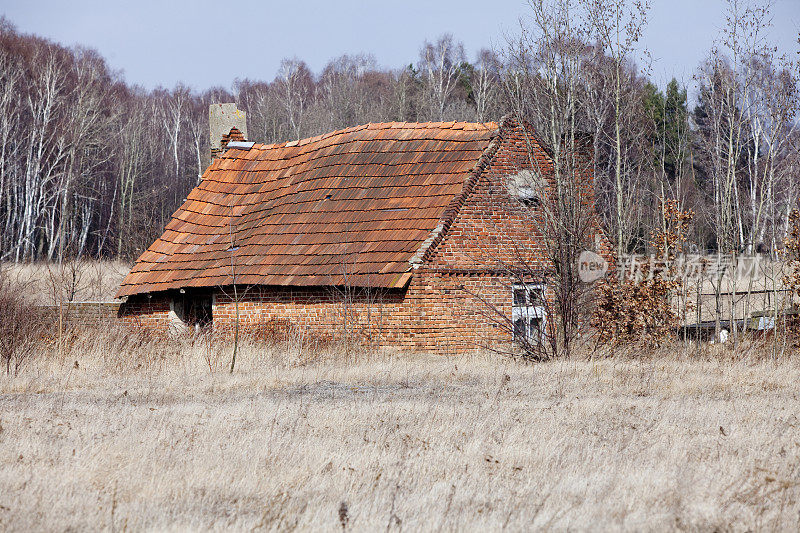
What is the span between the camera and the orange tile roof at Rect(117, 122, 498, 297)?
49.8 ft

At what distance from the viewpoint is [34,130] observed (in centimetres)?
3541

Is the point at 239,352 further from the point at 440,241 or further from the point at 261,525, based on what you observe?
the point at 261,525

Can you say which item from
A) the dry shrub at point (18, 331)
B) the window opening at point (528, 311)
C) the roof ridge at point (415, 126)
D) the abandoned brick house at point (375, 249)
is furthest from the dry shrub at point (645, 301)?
the dry shrub at point (18, 331)

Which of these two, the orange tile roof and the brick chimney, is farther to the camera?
the brick chimney

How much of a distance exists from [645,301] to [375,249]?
15.6 feet

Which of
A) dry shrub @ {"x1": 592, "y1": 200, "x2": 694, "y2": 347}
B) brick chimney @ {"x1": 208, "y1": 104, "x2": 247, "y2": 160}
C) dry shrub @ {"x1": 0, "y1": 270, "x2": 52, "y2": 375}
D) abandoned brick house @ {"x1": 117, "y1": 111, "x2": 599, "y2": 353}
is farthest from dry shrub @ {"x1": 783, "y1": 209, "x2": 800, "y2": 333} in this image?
brick chimney @ {"x1": 208, "y1": 104, "x2": 247, "y2": 160}

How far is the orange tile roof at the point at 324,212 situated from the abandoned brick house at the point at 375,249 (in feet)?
0.10

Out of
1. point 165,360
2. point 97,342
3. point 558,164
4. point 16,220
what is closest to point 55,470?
point 165,360

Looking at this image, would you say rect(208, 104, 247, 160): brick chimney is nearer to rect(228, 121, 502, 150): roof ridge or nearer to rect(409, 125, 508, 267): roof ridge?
rect(228, 121, 502, 150): roof ridge

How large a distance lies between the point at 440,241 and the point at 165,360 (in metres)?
5.10

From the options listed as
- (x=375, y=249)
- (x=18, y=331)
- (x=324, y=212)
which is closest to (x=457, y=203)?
(x=375, y=249)

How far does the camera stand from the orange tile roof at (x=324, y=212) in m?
15.2

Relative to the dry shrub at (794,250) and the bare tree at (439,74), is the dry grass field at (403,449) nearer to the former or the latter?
the dry shrub at (794,250)

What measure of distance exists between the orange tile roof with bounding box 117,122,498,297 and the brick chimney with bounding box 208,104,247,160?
138 centimetres
